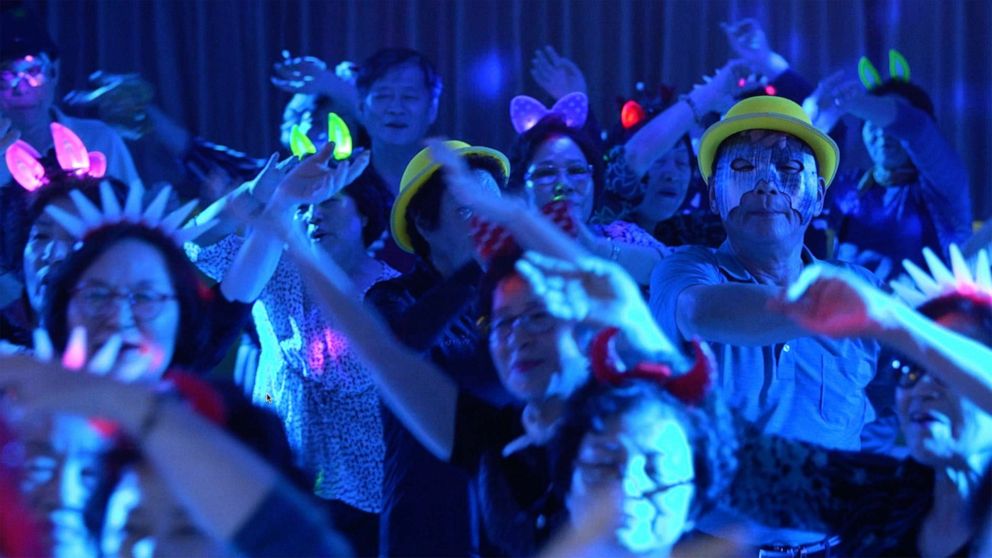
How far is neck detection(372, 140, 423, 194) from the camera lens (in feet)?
12.6

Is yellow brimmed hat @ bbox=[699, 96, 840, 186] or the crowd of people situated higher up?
yellow brimmed hat @ bbox=[699, 96, 840, 186]

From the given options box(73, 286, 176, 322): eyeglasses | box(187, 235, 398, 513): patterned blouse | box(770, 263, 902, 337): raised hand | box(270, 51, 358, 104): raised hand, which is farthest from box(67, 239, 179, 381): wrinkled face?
box(270, 51, 358, 104): raised hand

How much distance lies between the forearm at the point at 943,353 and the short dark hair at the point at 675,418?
0.87 ft

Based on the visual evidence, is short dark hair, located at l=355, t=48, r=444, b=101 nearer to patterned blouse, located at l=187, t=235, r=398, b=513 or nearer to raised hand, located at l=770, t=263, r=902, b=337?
patterned blouse, located at l=187, t=235, r=398, b=513

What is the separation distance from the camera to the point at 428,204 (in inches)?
110

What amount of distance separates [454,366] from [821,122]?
1.81m

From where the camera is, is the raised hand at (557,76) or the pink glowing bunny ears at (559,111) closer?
the pink glowing bunny ears at (559,111)

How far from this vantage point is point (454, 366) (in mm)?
2496

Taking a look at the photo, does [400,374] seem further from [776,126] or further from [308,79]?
[308,79]

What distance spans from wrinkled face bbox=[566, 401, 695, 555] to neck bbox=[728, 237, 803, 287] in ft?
2.47

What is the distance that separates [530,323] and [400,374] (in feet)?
0.82

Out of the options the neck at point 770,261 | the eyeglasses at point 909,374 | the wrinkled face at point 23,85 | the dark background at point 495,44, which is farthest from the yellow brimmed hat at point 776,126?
the dark background at point 495,44

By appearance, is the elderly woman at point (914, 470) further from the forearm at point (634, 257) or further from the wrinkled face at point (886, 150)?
the wrinkled face at point (886, 150)

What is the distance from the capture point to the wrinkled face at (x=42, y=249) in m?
2.43
